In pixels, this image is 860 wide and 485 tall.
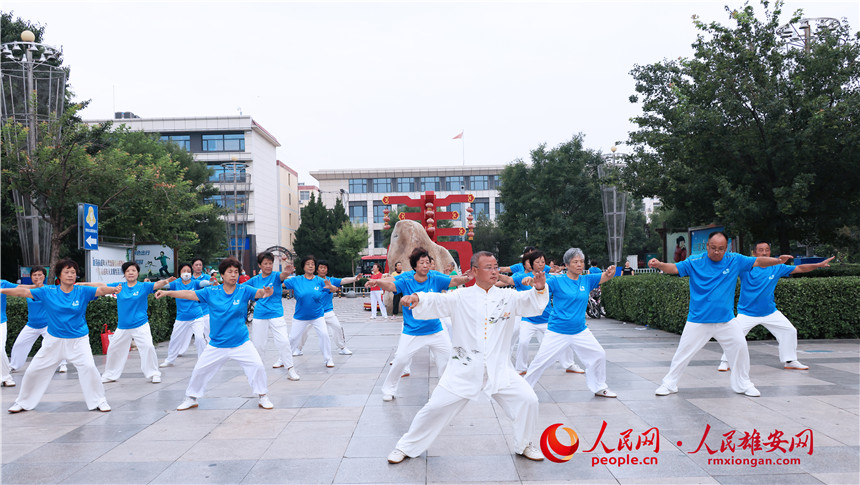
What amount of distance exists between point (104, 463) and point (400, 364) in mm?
3048

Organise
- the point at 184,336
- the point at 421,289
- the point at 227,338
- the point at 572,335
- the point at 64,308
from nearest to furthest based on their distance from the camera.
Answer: the point at 227,338
the point at 64,308
the point at 572,335
the point at 421,289
the point at 184,336

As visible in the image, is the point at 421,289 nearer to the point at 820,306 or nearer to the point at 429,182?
the point at 820,306

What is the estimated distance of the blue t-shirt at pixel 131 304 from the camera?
8.34 metres

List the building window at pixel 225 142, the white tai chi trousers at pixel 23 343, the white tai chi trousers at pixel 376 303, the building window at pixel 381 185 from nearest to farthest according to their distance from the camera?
the white tai chi trousers at pixel 23 343 → the white tai chi trousers at pixel 376 303 → the building window at pixel 225 142 → the building window at pixel 381 185

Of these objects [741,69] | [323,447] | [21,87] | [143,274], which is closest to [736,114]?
[741,69]

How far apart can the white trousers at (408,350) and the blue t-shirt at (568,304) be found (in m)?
1.25

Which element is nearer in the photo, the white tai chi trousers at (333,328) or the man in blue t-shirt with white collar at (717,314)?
the man in blue t-shirt with white collar at (717,314)

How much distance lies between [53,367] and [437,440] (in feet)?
14.6

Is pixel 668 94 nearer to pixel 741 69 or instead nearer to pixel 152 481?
pixel 741 69

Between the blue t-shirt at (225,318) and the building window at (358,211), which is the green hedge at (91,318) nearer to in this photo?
the blue t-shirt at (225,318)

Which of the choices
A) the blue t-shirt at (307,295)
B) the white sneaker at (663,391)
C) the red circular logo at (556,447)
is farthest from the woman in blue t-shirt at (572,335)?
the blue t-shirt at (307,295)

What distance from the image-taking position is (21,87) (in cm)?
1673

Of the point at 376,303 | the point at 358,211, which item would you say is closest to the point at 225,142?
the point at 358,211

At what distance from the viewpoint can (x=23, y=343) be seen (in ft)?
29.8
